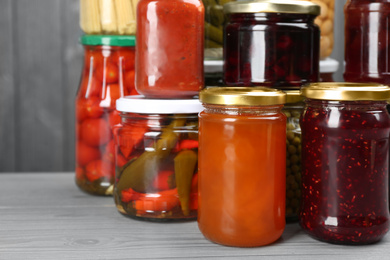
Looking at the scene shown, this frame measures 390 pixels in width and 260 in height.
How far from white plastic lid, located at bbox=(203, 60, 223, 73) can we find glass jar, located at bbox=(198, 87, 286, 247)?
0.95 feet

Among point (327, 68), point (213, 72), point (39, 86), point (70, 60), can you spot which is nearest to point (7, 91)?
point (39, 86)

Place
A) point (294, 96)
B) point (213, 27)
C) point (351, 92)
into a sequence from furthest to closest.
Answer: point (213, 27) < point (294, 96) < point (351, 92)

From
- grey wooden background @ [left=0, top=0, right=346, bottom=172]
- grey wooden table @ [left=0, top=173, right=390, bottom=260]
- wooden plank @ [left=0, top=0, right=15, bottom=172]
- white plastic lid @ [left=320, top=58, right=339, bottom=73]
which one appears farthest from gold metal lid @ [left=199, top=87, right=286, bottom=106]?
wooden plank @ [left=0, top=0, right=15, bottom=172]

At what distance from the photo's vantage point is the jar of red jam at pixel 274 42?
918mm

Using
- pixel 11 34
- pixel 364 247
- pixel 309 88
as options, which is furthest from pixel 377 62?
pixel 11 34

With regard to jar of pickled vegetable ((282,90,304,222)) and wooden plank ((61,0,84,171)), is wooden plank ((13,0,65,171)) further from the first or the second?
jar of pickled vegetable ((282,90,304,222))

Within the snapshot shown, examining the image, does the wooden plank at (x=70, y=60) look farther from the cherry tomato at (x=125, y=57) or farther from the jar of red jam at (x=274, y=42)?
the jar of red jam at (x=274, y=42)

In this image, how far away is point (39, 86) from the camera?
1542mm

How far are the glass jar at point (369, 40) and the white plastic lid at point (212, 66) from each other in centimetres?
26

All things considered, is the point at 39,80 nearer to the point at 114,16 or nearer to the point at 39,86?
the point at 39,86

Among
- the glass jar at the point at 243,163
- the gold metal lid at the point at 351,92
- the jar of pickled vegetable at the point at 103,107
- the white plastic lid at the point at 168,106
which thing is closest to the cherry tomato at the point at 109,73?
the jar of pickled vegetable at the point at 103,107

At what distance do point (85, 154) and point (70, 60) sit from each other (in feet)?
1.57

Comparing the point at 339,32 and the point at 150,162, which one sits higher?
the point at 339,32

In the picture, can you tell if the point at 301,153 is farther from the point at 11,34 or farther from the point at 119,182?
the point at 11,34
